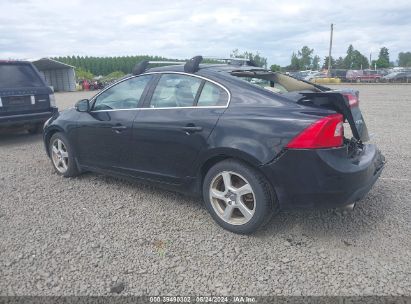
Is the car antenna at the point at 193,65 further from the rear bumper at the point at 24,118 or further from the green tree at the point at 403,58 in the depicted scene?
the green tree at the point at 403,58

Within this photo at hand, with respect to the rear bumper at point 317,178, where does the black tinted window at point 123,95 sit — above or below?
above

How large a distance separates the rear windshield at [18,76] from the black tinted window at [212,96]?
222 inches

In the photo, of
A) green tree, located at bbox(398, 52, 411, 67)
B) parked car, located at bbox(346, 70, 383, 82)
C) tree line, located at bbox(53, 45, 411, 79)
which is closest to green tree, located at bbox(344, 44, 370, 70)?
tree line, located at bbox(53, 45, 411, 79)

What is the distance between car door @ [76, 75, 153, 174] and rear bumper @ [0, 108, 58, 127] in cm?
341

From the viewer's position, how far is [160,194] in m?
4.46

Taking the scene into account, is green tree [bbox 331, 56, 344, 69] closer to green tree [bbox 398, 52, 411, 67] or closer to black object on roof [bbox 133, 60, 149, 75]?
green tree [bbox 398, 52, 411, 67]

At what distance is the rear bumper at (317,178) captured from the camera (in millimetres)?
2951

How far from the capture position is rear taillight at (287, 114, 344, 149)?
292 cm

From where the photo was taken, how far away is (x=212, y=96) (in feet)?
11.7

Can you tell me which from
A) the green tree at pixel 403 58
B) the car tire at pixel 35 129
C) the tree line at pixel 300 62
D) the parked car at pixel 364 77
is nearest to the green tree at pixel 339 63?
the tree line at pixel 300 62

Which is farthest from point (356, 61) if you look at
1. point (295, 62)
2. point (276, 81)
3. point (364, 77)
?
point (276, 81)

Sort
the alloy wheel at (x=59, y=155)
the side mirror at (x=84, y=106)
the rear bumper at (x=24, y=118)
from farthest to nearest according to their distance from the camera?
the rear bumper at (x=24, y=118) < the alloy wheel at (x=59, y=155) < the side mirror at (x=84, y=106)

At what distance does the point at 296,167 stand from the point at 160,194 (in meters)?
2.00

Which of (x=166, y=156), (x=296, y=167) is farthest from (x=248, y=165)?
(x=166, y=156)
